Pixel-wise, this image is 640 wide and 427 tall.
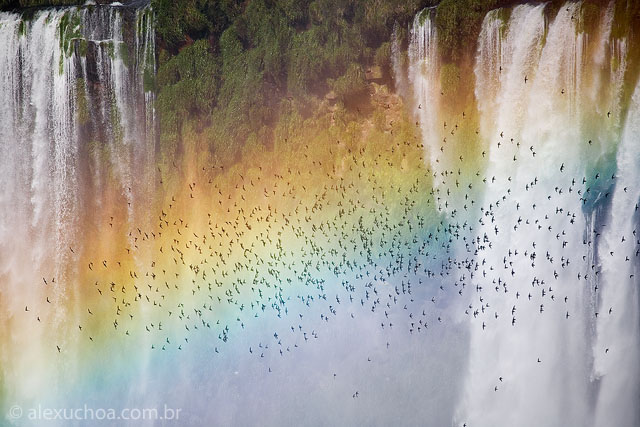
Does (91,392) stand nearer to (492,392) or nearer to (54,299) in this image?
(54,299)

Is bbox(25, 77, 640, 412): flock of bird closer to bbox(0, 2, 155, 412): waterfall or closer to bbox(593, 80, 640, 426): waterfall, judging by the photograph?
bbox(593, 80, 640, 426): waterfall

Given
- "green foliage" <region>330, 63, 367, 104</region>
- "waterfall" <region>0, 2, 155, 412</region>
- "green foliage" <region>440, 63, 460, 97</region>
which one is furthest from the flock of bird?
"green foliage" <region>330, 63, 367, 104</region>

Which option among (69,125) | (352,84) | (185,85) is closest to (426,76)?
(352,84)

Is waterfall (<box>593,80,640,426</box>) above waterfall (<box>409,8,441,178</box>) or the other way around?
the other way around

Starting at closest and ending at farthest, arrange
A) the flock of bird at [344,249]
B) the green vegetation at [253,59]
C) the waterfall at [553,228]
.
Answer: the waterfall at [553,228], the flock of bird at [344,249], the green vegetation at [253,59]

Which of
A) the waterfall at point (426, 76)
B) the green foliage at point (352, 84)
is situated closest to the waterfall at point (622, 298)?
the waterfall at point (426, 76)

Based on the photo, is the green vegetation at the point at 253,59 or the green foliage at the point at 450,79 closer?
the green foliage at the point at 450,79

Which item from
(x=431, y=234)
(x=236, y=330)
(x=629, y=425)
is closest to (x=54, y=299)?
(x=236, y=330)

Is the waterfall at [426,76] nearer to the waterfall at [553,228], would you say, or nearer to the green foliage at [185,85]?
the waterfall at [553,228]
